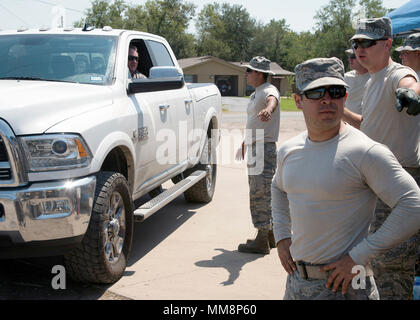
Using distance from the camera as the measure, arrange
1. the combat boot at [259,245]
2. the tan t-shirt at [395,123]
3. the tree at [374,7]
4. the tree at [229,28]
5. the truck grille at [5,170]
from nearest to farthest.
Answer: the tan t-shirt at [395,123] < the truck grille at [5,170] < the combat boot at [259,245] < the tree at [374,7] < the tree at [229,28]

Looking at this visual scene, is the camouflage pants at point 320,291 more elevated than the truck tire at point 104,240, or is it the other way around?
the camouflage pants at point 320,291

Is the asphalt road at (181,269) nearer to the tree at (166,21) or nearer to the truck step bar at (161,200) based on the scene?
the truck step bar at (161,200)

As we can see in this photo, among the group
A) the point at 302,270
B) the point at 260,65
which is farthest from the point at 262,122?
the point at 302,270

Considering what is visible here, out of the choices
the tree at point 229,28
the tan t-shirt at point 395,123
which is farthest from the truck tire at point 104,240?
the tree at point 229,28

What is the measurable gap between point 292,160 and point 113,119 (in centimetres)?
229

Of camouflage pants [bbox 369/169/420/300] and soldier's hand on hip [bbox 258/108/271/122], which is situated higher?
soldier's hand on hip [bbox 258/108/271/122]

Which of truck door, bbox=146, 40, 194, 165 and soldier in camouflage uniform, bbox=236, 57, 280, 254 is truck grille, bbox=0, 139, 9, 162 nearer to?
truck door, bbox=146, 40, 194, 165

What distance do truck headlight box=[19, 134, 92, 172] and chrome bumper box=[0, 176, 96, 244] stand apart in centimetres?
12

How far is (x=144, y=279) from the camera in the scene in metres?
4.53

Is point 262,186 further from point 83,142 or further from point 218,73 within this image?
point 218,73

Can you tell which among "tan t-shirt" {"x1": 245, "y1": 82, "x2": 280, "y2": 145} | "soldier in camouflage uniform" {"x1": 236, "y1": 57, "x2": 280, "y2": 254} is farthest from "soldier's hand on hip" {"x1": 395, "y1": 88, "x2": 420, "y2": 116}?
"tan t-shirt" {"x1": 245, "y1": 82, "x2": 280, "y2": 145}

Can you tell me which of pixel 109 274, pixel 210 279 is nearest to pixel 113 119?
pixel 109 274

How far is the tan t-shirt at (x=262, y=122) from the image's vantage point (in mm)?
5484

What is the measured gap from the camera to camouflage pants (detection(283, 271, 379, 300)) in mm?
2295
